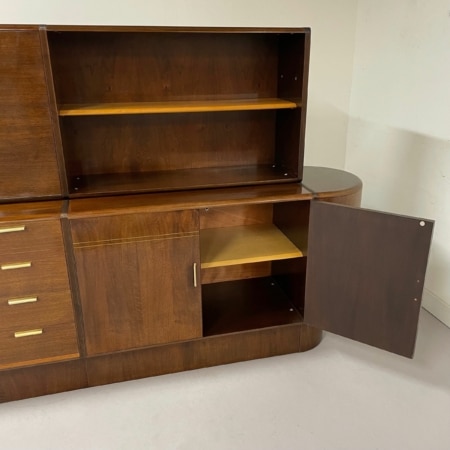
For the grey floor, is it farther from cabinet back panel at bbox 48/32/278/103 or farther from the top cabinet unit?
cabinet back panel at bbox 48/32/278/103

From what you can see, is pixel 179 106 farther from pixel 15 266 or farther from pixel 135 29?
pixel 15 266

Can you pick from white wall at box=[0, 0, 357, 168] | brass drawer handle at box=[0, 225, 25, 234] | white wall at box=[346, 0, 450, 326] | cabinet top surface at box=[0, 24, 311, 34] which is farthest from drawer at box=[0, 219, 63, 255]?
white wall at box=[346, 0, 450, 326]

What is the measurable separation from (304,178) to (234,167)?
363 millimetres

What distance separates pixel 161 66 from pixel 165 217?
74cm

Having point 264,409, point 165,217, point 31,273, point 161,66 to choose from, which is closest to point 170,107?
point 161,66

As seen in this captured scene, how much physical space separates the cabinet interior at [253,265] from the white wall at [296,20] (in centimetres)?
80

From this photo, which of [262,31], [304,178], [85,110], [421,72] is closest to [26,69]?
[85,110]

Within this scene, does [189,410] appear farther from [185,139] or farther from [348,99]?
[348,99]

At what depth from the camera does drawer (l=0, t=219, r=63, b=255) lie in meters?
1.57

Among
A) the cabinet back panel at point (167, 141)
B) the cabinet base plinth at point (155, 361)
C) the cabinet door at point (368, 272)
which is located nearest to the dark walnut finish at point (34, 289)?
the cabinet base plinth at point (155, 361)

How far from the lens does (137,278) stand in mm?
1743

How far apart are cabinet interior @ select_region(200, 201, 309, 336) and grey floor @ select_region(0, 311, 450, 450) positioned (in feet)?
0.74

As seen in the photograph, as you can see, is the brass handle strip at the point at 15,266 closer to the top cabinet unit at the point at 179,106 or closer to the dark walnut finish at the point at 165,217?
the dark walnut finish at the point at 165,217

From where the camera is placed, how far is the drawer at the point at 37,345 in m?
1.69
